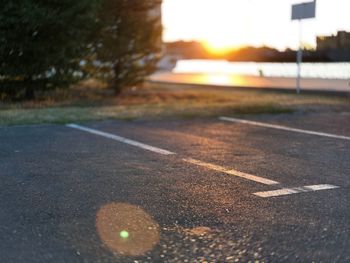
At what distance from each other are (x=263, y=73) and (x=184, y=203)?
23.0 meters

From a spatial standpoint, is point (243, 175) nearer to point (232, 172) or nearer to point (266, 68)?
point (232, 172)

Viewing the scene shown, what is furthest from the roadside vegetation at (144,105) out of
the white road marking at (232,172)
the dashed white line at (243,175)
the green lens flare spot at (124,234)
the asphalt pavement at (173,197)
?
the green lens flare spot at (124,234)

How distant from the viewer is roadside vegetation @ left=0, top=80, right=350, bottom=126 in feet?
43.1

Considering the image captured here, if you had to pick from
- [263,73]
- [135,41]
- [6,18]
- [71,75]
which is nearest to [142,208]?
[6,18]

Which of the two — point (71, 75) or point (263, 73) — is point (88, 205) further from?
point (263, 73)

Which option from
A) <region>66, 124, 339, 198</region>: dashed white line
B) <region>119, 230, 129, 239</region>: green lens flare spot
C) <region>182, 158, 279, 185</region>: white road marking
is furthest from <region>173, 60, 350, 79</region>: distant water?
<region>119, 230, 129, 239</region>: green lens flare spot

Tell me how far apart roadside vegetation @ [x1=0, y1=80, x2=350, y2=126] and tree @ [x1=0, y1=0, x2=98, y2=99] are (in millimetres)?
637

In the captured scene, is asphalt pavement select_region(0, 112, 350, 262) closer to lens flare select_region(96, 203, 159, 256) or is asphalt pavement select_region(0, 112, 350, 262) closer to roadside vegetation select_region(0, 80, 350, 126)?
lens flare select_region(96, 203, 159, 256)

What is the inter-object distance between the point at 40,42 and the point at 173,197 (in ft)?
34.5

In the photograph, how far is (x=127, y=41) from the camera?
1864 cm

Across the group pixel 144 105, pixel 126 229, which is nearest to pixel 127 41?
pixel 144 105

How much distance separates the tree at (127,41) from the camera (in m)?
18.3

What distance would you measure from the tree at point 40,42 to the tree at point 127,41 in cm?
154

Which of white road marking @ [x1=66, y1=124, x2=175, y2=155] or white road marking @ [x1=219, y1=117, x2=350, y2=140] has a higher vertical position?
white road marking @ [x1=66, y1=124, x2=175, y2=155]
